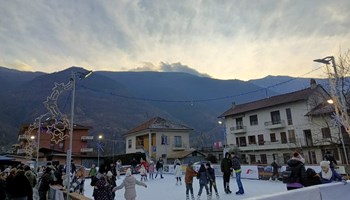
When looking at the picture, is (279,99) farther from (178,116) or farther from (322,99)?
(178,116)

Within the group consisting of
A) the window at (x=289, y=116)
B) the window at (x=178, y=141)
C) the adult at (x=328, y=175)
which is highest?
the window at (x=289, y=116)

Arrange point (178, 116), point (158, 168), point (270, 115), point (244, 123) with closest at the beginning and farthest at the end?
point (158, 168) → point (270, 115) → point (244, 123) → point (178, 116)

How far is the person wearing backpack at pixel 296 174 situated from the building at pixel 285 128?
33.8 meters

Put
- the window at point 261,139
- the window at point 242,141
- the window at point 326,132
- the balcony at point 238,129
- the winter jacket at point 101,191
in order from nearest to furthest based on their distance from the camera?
the winter jacket at point 101,191 → the window at point 326,132 → the window at point 261,139 → the balcony at point 238,129 → the window at point 242,141

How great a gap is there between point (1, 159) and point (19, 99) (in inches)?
5237

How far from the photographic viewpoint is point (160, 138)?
172 ft

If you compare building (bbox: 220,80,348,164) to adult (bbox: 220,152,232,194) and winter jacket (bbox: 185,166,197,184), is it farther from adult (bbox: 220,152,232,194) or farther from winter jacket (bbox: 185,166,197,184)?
winter jacket (bbox: 185,166,197,184)

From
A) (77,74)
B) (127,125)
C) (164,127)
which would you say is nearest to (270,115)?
(164,127)

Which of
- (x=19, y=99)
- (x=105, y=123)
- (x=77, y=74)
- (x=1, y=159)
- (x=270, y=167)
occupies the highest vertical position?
(x=19, y=99)

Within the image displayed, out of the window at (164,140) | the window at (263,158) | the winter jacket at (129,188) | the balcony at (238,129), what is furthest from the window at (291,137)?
the winter jacket at (129,188)

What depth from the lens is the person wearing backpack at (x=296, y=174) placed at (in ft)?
22.7

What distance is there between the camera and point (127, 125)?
4909 inches

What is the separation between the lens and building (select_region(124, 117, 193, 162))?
52.2 metres

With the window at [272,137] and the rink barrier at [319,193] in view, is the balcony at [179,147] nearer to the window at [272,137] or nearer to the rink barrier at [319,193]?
the window at [272,137]
